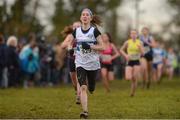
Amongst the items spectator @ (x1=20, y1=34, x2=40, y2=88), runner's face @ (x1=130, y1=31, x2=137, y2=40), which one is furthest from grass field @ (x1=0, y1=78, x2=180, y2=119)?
spectator @ (x1=20, y1=34, x2=40, y2=88)

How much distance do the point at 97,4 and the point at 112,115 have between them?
37.9 metres

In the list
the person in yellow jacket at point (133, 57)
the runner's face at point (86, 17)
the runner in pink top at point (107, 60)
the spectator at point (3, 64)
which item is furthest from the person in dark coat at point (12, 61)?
the runner's face at point (86, 17)

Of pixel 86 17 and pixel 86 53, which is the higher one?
pixel 86 17

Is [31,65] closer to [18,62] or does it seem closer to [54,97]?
[18,62]

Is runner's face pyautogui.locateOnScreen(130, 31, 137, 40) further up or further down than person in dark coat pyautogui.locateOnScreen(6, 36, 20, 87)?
further up

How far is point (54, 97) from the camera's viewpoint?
19.9 meters

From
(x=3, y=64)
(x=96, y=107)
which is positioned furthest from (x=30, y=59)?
(x=96, y=107)

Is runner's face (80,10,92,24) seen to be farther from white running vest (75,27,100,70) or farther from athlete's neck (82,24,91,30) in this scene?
white running vest (75,27,100,70)

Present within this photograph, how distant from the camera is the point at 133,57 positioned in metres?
20.8

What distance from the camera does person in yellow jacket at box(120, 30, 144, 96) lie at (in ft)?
67.2

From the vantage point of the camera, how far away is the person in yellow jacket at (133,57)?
20469 mm

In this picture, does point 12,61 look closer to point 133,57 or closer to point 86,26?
point 133,57

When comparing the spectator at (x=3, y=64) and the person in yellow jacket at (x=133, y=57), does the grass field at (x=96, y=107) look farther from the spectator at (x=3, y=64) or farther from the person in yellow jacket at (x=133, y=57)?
the spectator at (x=3, y=64)

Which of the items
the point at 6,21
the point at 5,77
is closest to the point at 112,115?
the point at 5,77
